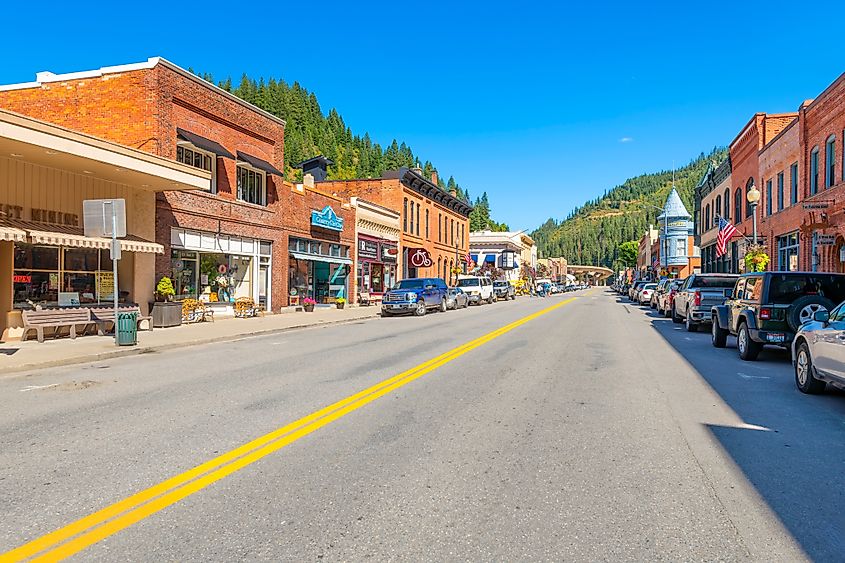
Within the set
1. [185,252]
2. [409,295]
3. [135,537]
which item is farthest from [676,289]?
[135,537]

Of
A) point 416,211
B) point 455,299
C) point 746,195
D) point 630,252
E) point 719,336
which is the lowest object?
point 719,336

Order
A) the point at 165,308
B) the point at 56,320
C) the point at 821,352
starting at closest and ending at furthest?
the point at 821,352 → the point at 56,320 → the point at 165,308

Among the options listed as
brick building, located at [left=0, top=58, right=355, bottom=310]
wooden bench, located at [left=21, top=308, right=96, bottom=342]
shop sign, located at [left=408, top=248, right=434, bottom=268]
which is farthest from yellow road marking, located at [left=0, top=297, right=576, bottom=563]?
shop sign, located at [left=408, top=248, right=434, bottom=268]

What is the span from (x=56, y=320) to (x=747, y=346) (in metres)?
16.2

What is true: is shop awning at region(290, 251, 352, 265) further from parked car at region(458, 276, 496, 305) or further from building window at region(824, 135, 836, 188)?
building window at region(824, 135, 836, 188)

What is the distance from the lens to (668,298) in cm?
2861

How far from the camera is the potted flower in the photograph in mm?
20281

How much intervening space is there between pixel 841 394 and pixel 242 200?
2153 cm

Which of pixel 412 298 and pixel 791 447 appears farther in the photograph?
pixel 412 298

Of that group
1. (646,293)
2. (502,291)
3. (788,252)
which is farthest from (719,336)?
(502,291)

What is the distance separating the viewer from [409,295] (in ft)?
96.3

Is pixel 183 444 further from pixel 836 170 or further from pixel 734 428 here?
pixel 836 170

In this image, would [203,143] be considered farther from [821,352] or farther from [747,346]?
[821,352]

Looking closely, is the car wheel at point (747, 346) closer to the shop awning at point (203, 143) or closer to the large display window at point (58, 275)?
the large display window at point (58, 275)
